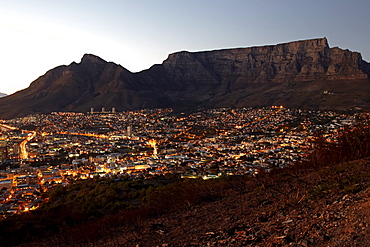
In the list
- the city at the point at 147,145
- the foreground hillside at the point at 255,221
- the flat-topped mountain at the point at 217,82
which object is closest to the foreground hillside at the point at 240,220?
the foreground hillside at the point at 255,221

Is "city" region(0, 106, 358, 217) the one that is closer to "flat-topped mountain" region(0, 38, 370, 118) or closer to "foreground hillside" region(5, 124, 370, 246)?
"foreground hillside" region(5, 124, 370, 246)

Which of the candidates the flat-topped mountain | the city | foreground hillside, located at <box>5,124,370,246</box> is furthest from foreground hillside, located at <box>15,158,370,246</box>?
the flat-topped mountain

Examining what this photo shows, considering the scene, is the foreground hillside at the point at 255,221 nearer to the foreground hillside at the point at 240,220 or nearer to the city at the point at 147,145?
the foreground hillside at the point at 240,220

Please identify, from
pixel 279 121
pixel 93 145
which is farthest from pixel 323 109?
pixel 93 145

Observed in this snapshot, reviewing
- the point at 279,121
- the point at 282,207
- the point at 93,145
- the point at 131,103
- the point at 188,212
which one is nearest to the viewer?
the point at 282,207

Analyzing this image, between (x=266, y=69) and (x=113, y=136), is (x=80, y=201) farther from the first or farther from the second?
(x=266, y=69)


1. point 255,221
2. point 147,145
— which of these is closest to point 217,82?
point 147,145
